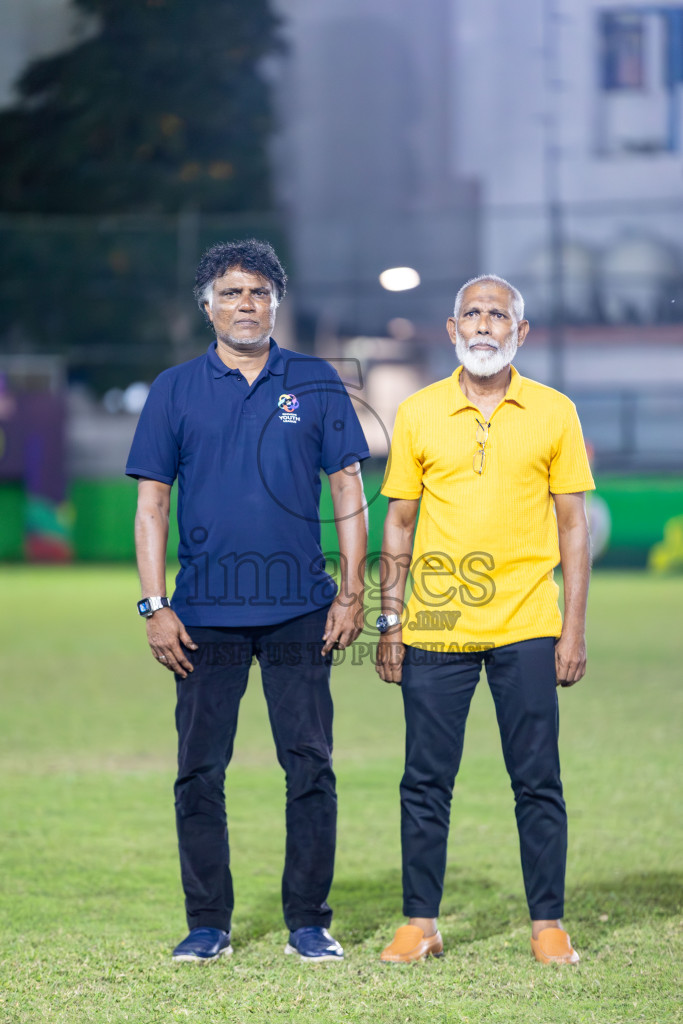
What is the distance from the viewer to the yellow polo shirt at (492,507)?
131 inches

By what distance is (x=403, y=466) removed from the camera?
134 inches

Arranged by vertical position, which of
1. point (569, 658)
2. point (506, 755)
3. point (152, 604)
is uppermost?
point (152, 604)

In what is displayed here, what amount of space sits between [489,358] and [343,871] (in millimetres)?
1985

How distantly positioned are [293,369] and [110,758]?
3294 mm

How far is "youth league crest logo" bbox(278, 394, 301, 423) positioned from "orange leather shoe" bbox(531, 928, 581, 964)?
1.52 meters

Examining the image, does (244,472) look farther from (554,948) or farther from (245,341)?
(554,948)

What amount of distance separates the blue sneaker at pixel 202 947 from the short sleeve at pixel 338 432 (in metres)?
1.31

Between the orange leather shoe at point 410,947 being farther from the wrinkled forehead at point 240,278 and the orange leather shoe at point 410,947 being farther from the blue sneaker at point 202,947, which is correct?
the wrinkled forehead at point 240,278

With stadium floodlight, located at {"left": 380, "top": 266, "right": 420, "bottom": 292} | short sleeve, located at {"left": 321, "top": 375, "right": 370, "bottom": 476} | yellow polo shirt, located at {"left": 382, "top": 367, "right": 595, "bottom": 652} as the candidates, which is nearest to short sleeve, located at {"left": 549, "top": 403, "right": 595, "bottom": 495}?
yellow polo shirt, located at {"left": 382, "top": 367, "right": 595, "bottom": 652}

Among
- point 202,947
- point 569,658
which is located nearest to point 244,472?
point 569,658

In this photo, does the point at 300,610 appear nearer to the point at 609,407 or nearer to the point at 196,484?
the point at 196,484

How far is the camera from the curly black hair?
3.42 meters

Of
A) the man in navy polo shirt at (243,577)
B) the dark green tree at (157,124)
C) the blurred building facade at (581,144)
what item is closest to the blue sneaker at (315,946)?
the man in navy polo shirt at (243,577)

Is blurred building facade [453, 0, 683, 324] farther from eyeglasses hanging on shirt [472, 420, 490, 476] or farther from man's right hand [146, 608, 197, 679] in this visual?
man's right hand [146, 608, 197, 679]
